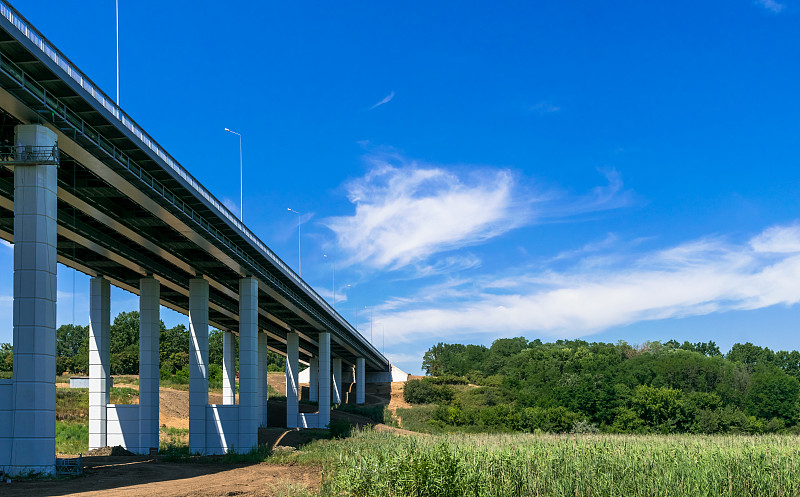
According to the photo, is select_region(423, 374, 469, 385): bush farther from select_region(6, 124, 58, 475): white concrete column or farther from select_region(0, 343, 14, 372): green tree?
select_region(6, 124, 58, 475): white concrete column

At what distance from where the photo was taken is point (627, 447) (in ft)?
93.1

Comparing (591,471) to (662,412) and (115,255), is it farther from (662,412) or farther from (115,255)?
(662,412)

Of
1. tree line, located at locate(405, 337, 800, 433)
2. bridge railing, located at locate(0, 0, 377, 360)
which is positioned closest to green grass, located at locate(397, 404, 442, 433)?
tree line, located at locate(405, 337, 800, 433)

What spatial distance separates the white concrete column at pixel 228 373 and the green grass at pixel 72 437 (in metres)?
15.8

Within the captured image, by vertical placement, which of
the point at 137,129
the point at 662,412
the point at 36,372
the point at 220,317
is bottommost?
the point at 662,412

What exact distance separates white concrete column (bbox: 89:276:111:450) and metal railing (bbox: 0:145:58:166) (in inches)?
906

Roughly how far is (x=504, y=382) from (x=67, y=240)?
8736cm

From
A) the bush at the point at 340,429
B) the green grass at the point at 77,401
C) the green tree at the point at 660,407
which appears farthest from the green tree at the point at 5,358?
the green tree at the point at 660,407

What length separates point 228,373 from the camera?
77750mm

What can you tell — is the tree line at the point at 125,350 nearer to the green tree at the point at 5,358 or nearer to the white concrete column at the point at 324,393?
the green tree at the point at 5,358

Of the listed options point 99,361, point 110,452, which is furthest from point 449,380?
point 110,452

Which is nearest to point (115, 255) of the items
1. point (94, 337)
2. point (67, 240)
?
point (67, 240)

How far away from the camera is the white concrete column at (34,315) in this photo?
27219mm

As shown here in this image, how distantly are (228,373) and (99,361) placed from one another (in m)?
29.3
